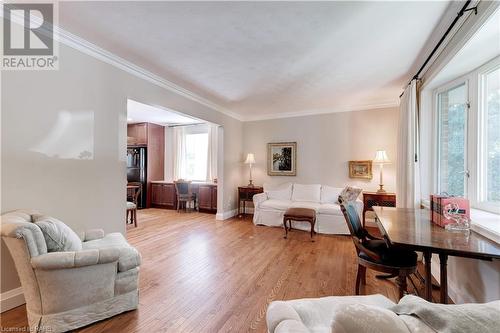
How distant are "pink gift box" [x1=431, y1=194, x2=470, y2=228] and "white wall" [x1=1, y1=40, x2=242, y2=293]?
3425 mm

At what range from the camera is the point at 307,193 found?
500 cm

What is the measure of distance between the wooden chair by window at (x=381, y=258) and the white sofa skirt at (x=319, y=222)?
75.7 inches

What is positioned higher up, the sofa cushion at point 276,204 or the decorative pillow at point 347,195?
the decorative pillow at point 347,195

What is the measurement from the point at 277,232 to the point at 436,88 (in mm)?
3315

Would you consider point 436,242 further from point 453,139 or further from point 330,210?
point 330,210

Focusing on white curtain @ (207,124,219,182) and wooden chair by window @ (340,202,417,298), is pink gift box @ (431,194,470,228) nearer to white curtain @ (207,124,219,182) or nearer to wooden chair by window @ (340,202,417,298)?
wooden chair by window @ (340,202,417,298)

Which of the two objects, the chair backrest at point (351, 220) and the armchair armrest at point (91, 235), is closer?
the chair backrest at point (351, 220)

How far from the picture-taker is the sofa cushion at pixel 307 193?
194 inches

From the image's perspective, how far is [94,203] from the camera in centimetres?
259

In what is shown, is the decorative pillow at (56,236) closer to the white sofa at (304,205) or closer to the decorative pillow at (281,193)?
the white sofa at (304,205)

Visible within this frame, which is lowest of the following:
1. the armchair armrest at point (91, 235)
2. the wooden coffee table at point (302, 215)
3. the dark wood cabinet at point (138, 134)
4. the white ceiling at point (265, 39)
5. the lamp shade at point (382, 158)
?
the wooden coffee table at point (302, 215)

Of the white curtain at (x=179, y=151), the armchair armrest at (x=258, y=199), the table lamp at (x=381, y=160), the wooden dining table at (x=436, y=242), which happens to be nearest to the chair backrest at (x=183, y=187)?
the white curtain at (x=179, y=151)

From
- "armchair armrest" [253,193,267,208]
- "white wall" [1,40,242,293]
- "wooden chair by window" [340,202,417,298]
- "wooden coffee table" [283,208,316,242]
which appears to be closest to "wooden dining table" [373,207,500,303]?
"wooden chair by window" [340,202,417,298]

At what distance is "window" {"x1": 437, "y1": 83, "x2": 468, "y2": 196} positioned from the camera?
2473 millimetres
